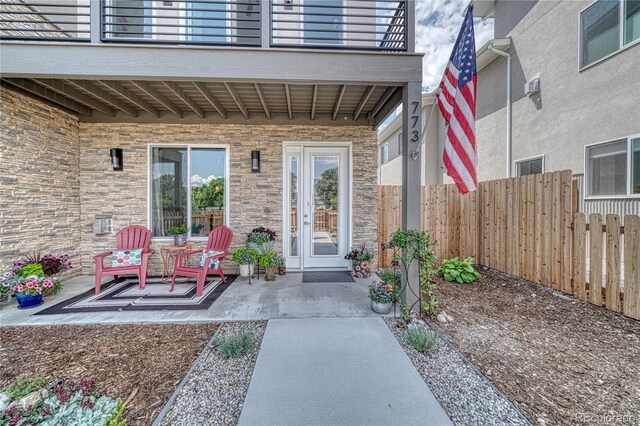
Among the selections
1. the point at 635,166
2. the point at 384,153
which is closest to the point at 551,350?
the point at 635,166

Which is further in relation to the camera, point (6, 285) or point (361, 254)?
point (361, 254)

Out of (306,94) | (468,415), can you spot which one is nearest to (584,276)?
(468,415)

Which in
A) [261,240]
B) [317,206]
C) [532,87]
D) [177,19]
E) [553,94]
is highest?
[177,19]

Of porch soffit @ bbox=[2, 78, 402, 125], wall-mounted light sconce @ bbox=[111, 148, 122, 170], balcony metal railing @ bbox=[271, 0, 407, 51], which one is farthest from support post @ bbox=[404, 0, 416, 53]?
wall-mounted light sconce @ bbox=[111, 148, 122, 170]

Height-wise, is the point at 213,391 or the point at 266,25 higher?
the point at 266,25

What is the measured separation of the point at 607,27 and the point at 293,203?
6.66 m

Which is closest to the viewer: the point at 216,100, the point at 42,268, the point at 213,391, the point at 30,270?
the point at 213,391

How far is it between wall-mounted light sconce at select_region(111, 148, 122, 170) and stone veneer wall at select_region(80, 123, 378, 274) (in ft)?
0.33

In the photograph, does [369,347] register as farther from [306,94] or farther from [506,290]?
[306,94]

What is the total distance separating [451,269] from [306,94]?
161 inches

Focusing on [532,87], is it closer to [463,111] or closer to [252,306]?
[463,111]

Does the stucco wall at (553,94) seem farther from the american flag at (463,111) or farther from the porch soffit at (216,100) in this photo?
the porch soffit at (216,100)

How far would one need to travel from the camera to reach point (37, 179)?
4414 mm

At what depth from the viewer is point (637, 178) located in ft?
15.0
